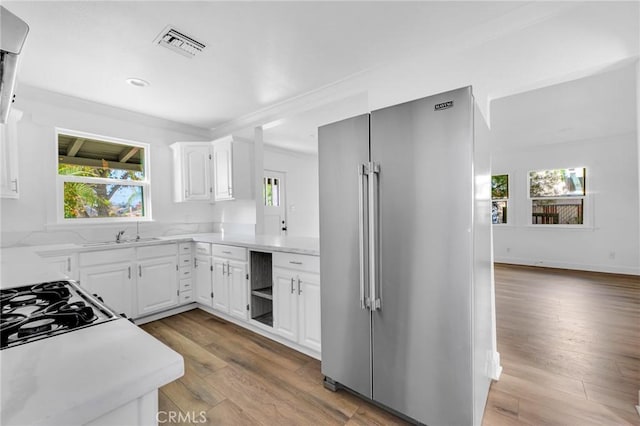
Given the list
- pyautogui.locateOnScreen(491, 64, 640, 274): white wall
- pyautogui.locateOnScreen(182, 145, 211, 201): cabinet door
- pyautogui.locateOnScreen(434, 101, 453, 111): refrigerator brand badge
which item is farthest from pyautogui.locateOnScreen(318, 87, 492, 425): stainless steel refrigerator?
pyautogui.locateOnScreen(491, 64, 640, 274): white wall

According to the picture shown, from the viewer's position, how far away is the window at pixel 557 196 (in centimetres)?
584

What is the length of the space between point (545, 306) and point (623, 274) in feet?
10.7

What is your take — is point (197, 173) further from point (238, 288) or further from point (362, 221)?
point (362, 221)

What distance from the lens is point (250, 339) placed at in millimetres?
2789

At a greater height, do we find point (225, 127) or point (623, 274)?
point (225, 127)

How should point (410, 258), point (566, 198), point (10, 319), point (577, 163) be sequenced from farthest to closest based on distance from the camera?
point (566, 198) → point (577, 163) → point (410, 258) → point (10, 319)

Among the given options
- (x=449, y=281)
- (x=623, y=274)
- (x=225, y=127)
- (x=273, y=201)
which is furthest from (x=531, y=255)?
(x=225, y=127)

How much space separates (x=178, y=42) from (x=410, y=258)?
2217 millimetres

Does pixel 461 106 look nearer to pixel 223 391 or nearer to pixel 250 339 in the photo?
pixel 223 391

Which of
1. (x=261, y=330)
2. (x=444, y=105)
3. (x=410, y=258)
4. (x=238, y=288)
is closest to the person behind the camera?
(x=444, y=105)

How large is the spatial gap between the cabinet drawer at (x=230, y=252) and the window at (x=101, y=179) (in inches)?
50.4

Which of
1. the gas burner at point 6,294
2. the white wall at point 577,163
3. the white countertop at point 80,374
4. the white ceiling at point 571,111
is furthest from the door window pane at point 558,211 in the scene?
the gas burner at point 6,294

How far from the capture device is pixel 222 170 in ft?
12.6

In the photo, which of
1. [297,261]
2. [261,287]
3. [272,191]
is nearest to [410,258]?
[297,261]
